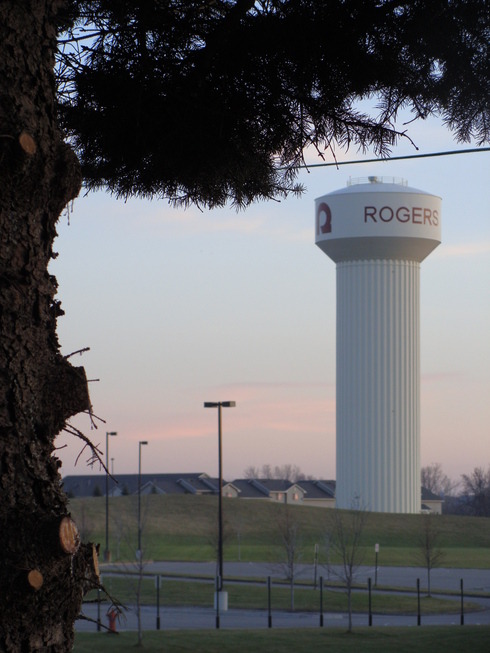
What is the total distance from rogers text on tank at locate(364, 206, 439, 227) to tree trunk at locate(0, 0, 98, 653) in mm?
65663

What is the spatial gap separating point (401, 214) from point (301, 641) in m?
48.5

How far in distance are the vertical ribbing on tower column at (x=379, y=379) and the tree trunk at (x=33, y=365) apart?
225ft

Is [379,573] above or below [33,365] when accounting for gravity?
below

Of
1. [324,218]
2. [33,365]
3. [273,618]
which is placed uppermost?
[324,218]

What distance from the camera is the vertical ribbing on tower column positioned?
237 ft

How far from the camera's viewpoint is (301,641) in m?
24.5

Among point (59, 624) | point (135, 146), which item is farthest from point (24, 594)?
point (135, 146)

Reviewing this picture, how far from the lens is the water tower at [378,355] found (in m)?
71.4

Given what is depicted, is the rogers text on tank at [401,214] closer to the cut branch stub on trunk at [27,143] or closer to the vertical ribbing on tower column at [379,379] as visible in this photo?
the vertical ribbing on tower column at [379,379]

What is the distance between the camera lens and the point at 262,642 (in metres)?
24.1

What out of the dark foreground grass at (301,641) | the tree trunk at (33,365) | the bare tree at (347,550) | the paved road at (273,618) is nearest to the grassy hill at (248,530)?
the bare tree at (347,550)

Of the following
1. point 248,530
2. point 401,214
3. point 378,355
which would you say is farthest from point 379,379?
point 248,530

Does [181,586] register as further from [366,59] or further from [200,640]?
[366,59]

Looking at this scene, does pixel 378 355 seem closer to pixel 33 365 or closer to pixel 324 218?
pixel 324 218
